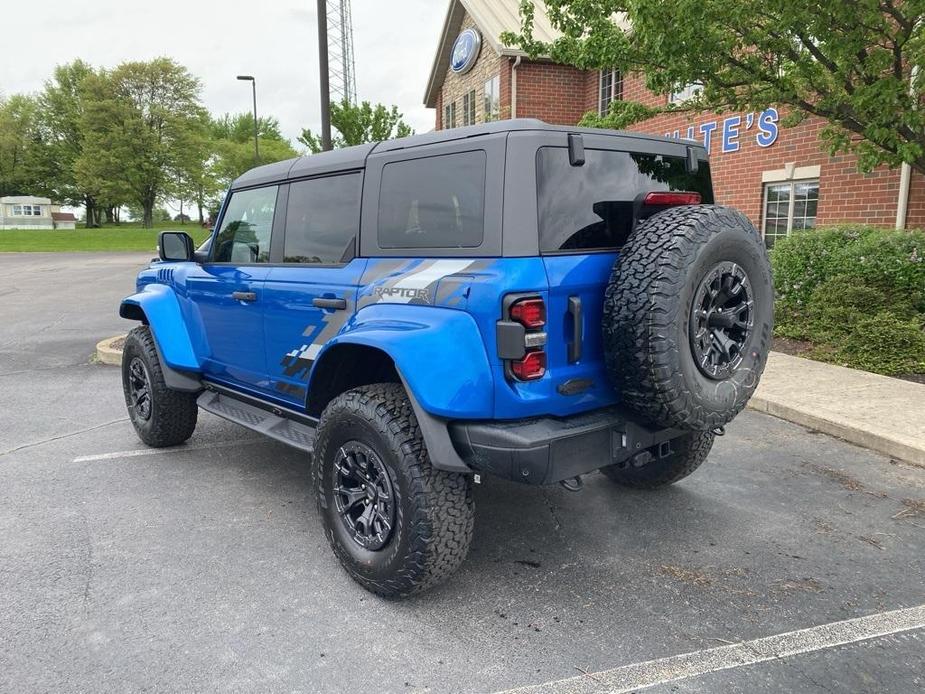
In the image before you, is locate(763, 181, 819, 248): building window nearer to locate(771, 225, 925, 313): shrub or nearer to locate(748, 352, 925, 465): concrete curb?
locate(771, 225, 925, 313): shrub

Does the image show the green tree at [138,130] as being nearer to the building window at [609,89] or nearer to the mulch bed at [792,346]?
the building window at [609,89]

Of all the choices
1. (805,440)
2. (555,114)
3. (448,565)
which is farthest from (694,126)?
(448,565)

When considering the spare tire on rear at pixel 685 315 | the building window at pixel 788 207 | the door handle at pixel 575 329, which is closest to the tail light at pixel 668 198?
the spare tire on rear at pixel 685 315

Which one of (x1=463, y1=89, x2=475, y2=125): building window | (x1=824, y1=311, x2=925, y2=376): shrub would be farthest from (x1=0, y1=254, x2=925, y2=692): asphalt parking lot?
(x1=463, y1=89, x2=475, y2=125): building window

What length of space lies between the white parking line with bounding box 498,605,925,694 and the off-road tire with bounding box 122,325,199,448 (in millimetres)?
3483

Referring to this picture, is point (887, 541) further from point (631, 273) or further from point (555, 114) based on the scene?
point (555, 114)

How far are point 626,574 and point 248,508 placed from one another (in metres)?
2.19

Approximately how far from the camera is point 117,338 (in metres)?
9.09

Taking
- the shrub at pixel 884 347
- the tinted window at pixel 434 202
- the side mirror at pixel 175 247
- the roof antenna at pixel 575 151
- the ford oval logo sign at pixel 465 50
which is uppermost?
the ford oval logo sign at pixel 465 50

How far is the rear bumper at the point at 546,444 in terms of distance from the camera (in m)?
2.75

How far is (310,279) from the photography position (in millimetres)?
3695

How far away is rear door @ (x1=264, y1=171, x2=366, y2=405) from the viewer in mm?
3523

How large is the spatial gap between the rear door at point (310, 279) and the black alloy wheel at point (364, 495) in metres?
0.62

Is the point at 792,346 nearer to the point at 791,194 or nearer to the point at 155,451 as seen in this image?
the point at 791,194
